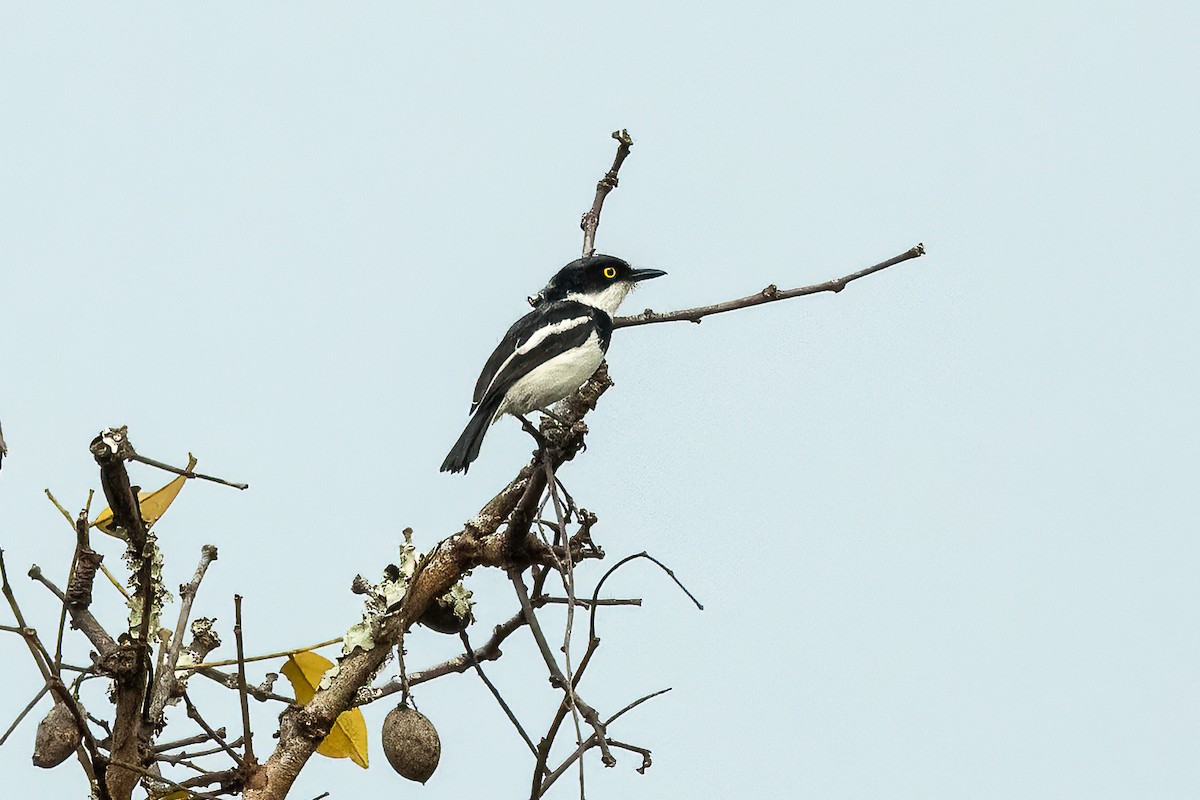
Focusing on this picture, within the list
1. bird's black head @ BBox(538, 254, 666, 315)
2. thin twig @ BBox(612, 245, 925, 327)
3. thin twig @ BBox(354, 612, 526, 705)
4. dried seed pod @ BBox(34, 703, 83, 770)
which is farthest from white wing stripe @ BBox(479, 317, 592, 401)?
dried seed pod @ BBox(34, 703, 83, 770)

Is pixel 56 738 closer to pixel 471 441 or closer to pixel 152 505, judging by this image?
pixel 152 505

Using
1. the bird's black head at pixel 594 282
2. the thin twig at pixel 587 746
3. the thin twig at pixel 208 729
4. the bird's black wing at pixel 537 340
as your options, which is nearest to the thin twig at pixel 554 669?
Result: the thin twig at pixel 587 746

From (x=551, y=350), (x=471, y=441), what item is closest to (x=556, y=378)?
(x=551, y=350)

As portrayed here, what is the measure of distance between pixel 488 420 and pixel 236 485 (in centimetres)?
136

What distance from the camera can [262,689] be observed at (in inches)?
108

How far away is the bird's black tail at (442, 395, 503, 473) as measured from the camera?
3.51m

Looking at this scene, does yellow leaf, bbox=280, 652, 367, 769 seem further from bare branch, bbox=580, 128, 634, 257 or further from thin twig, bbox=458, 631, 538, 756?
bare branch, bbox=580, 128, 634, 257

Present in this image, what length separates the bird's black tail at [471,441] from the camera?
3.51 meters

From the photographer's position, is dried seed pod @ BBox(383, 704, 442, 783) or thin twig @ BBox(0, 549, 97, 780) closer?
thin twig @ BBox(0, 549, 97, 780)

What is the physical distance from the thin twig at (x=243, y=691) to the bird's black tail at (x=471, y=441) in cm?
108

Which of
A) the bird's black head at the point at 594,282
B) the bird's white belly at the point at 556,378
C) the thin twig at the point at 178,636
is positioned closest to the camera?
the thin twig at the point at 178,636

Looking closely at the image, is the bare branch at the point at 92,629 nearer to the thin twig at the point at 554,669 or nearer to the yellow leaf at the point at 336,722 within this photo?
the yellow leaf at the point at 336,722

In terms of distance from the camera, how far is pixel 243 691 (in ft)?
7.75

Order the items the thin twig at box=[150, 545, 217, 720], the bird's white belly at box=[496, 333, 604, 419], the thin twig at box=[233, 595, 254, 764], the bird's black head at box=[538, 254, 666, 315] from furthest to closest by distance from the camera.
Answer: the bird's black head at box=[538, 254, 666, 315]
the bird's white belly at box=[496, 333, 604, 419]
the thin twig at box=[150, 545, 217, 720]
the thin twig at box=[233, 595, 254, 764]
